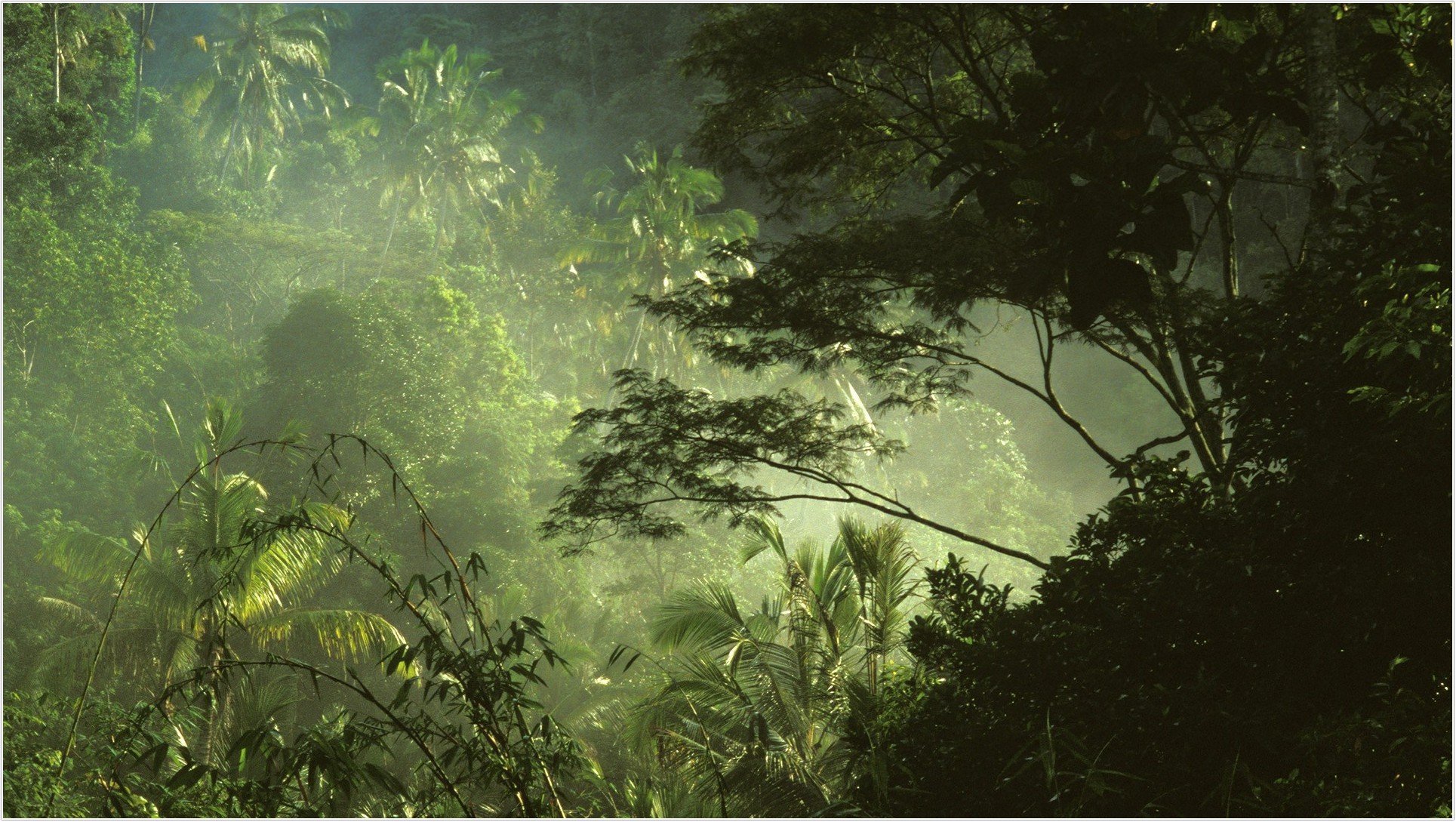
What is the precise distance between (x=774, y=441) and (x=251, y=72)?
25152 mm

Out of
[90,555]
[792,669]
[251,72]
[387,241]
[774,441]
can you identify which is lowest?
[792,669]

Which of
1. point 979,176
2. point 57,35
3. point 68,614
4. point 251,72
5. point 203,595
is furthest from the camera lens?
point 251,72

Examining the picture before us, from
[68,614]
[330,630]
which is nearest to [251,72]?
[68,614]

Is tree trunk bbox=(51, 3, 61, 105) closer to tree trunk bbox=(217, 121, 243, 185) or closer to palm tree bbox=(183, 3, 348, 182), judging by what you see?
tree trunk bbox=(217, 121, 243, 185)

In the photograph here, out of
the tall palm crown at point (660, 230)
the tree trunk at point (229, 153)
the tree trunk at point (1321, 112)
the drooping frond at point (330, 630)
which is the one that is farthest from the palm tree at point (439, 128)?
the tree trunk at point (1321, 112)

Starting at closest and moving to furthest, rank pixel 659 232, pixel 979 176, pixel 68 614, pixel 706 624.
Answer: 1. pixel 979 176
2. pixel 706 624
3. pixel 68 614
4. pixel 659 232

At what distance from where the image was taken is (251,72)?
27234mm

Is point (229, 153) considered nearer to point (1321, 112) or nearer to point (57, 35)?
point (57, 35)

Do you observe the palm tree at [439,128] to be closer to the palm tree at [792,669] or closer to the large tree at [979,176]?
the palm tree at [792,669]

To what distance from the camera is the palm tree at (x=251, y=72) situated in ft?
89.4

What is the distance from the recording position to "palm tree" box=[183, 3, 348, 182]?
27234mm

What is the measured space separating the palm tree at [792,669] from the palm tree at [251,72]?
2303cm

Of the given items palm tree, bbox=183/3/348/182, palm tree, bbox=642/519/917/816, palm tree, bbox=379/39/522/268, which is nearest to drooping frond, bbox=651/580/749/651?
palm tree, bbox=642/519/917/816

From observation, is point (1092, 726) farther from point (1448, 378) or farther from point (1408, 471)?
point (1448, 378)
